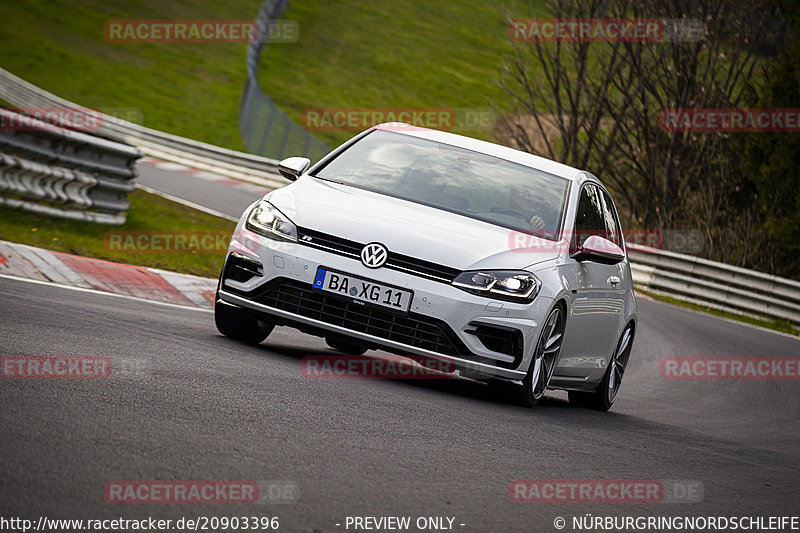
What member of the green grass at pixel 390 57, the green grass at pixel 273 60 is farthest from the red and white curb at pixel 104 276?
the green grass at pixel 390 57

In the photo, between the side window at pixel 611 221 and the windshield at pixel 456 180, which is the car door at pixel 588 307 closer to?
the side window at pixel 611 221

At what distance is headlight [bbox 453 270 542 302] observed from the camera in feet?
23.0

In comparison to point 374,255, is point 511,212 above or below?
above

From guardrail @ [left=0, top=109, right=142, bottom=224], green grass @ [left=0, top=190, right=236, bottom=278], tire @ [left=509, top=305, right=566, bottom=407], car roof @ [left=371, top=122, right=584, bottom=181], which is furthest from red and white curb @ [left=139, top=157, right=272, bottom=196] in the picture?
tire @ [left=509, top=305, right=566, bottom=407]

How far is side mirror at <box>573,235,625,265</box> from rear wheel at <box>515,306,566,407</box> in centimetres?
46

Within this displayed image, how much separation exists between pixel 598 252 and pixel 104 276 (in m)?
4.71

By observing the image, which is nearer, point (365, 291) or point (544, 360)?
point (365, 291)

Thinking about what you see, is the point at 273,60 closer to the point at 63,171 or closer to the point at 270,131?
the point at 270,131

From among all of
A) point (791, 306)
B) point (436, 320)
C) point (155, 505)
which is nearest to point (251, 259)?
point (436, 320)

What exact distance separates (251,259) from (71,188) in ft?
19.6

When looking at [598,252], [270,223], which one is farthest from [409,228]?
[598,252]

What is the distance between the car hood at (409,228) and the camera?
7082 millimetres

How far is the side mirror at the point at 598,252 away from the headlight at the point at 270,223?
6.33 feet

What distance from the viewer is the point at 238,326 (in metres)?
8.02
